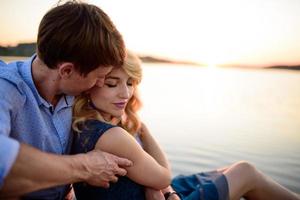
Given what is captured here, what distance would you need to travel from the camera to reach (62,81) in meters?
2.36

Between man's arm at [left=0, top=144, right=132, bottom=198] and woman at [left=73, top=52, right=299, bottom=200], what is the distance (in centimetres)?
12

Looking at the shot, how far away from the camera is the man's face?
92.7 inches

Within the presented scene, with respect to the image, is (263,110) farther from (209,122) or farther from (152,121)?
(152,121)

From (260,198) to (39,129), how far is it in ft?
5.35

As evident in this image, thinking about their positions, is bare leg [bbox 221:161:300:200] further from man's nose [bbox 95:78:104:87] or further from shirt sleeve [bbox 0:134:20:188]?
shirt sleeve [bbox 0:134:20:188]

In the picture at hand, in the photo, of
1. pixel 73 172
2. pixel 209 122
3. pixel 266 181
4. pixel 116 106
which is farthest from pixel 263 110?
pixel 73 172

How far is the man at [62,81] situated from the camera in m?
2.13

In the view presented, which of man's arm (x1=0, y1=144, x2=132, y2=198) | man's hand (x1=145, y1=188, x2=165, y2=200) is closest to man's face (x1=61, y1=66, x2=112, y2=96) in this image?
man's arm (x1=0, y1=144, x2=132, y2=198)

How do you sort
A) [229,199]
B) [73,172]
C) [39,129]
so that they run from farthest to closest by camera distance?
[229,199] < [39,129] < [73,172]

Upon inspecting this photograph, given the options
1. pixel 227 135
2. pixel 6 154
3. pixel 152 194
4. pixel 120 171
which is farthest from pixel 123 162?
pixel 227 135

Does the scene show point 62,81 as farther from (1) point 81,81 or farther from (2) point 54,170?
(2) point 54,170

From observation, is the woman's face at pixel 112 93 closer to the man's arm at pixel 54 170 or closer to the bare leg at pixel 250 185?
the man's arm at pixel 54 170

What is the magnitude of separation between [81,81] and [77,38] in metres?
0.25

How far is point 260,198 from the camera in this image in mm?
3072
